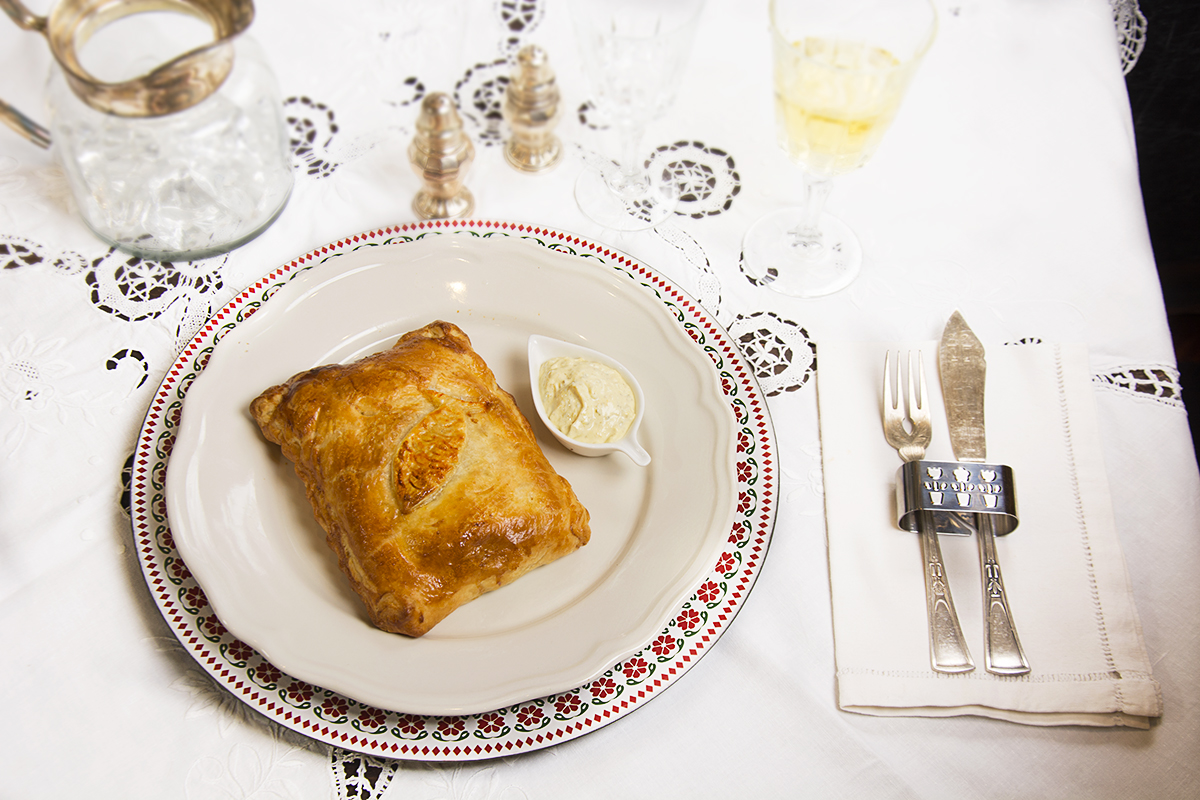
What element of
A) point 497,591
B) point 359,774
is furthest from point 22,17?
point 359,774

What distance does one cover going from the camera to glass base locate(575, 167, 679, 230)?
2.43 metres

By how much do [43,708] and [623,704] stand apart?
131 centimetres

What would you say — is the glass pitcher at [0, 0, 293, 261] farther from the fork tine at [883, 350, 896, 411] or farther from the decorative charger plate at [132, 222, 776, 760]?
the fork tine at [883, 350, 896, 411]

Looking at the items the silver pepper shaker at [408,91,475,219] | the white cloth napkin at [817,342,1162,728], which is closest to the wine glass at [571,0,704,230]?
the silver pepper shaker at [408,91,475,219]

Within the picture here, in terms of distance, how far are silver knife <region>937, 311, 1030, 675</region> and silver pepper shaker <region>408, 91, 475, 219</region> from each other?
1491mm

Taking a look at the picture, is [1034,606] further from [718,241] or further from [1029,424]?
[718,241]

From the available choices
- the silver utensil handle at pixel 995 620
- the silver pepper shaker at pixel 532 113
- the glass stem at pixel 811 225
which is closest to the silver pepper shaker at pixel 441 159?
the silver pepper shaker at pixel 532 113

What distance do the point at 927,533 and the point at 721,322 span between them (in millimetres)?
817

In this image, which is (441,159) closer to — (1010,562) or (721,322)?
(721,322)

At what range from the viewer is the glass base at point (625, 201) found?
2.43 m

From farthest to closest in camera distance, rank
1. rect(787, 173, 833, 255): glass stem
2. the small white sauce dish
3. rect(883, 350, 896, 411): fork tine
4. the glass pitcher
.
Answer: rect(787, 173, 833, 255): glass stem → the glass pitcher → rect(883, 350, 896, 411): fork tine → the small white sauce dish

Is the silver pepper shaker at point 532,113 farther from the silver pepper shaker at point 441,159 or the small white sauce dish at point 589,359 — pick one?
the small white sauce dish at point 589,359

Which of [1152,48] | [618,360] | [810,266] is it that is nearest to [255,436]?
[618,360]

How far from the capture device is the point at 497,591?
184cm
